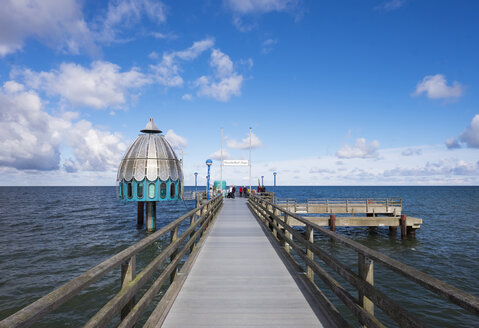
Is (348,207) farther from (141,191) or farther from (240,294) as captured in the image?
(240,294)

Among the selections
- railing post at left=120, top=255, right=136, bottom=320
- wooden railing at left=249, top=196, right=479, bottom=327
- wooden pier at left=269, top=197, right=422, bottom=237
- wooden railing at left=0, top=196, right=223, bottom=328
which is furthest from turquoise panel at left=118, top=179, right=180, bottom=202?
railing post at left=120, top=255, right=136, bottom=320

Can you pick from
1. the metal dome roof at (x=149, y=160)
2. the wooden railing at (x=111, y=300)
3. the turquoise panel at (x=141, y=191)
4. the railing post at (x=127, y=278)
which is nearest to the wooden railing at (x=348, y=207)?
the metal dome roof at (x=149, y=160)

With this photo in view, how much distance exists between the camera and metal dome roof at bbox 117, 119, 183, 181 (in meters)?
24.0

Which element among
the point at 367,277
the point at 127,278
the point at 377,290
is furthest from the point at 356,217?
the point at 127,278

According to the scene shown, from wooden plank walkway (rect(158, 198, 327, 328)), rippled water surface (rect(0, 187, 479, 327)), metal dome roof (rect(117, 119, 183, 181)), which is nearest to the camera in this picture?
wooden plank walkway (rect(158, 198, 327, 328))

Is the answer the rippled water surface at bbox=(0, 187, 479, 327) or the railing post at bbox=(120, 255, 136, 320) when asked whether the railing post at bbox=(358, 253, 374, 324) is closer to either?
the railing post at bbox=(120, 255, 136, 320)

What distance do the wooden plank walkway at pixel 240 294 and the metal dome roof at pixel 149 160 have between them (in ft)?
56.9

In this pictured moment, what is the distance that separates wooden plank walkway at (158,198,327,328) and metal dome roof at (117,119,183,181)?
1734 centimetres

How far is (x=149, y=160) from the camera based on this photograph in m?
24.3

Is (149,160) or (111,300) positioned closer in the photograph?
(111,300)

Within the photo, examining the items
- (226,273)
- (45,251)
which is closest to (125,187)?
(45,251)

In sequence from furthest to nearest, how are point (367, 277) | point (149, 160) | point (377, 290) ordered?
point (149, 160) < point (367, 277) < point (377, 290)

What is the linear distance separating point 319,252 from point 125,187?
2244 centimetres

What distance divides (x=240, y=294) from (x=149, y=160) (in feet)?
69.2
